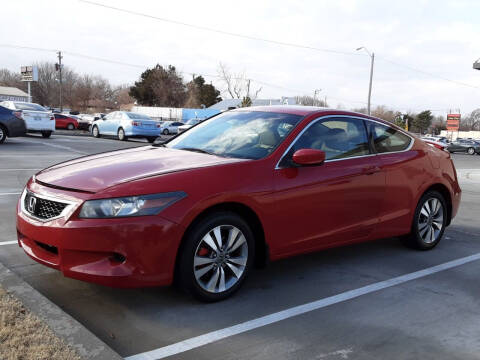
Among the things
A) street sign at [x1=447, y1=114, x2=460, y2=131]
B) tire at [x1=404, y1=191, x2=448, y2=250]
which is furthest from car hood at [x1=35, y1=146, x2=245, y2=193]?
street sign at [x1=447, y1=114, x2=460, y2=131]

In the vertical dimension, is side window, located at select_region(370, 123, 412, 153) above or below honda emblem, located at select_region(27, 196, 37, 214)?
A: above

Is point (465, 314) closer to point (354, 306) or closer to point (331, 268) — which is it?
point (354, 306)

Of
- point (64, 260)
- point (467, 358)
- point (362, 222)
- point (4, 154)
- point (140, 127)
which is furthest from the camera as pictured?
point (140, 127)

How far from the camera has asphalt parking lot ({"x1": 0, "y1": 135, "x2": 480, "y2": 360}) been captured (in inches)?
121

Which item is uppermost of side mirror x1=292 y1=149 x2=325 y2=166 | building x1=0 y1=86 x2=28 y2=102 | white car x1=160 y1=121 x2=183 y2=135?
building x1=0 y1=86 x2=28 y2=102

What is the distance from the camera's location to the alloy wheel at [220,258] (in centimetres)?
362

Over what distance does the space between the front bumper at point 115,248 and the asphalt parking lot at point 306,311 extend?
1.10 ft

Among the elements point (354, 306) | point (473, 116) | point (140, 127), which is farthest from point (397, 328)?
point (473, 116)

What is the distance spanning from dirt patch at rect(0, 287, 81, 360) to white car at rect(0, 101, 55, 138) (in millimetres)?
17492

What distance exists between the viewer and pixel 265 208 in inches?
153

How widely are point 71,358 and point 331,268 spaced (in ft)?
9.42

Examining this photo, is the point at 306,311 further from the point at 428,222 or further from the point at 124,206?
the point at 428,222

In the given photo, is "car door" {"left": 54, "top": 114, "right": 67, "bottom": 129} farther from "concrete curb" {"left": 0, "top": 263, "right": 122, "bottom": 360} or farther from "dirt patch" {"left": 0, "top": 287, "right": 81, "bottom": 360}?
"dirt patch" {"left": 0, "top": 287, "right": 81, "bottom": 360}

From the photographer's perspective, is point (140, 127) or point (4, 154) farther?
point (140, 127)
